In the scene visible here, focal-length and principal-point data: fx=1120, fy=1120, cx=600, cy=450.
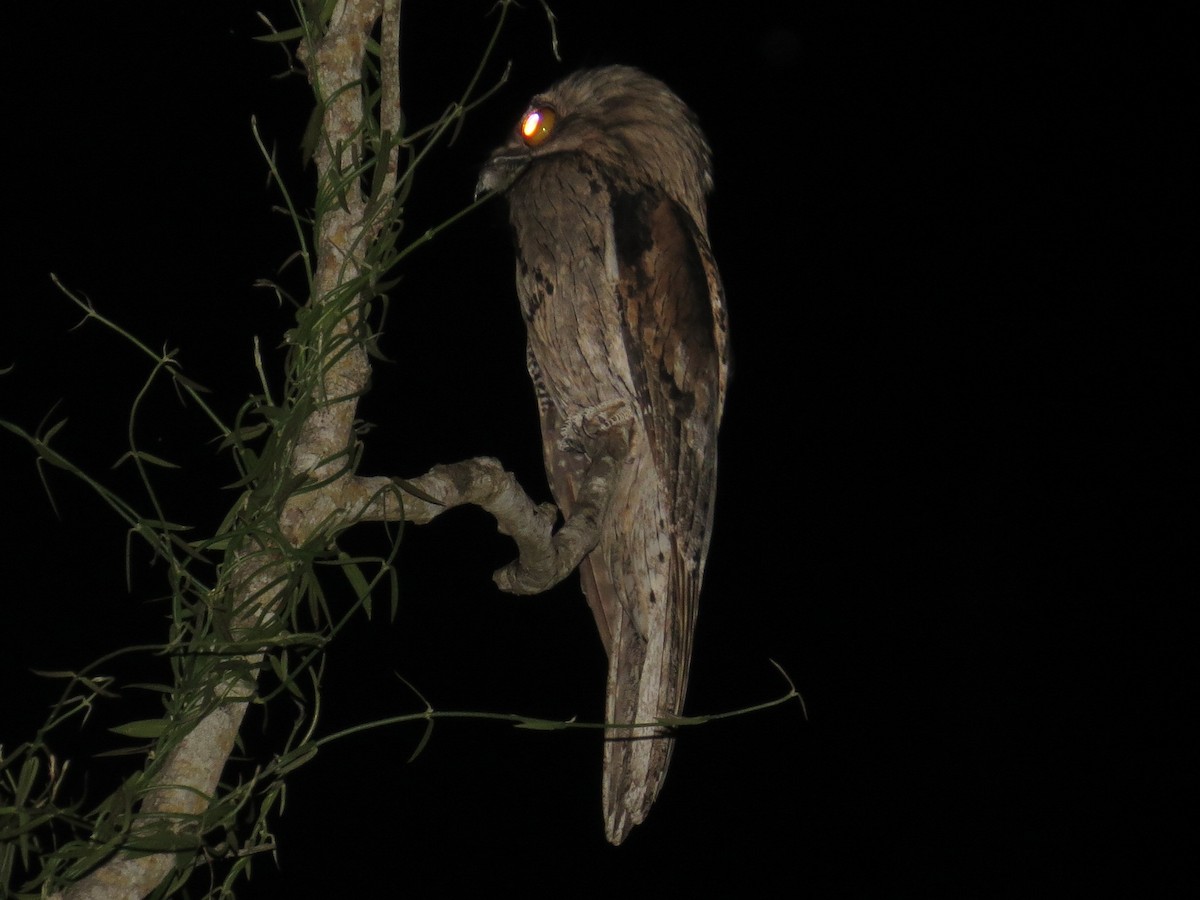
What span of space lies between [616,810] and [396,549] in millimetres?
805

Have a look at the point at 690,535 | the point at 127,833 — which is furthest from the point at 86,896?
the point at 690,535

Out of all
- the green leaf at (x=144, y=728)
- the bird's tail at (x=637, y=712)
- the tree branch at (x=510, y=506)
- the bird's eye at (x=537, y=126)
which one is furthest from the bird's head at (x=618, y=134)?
the green leaf at (x=144, y=728)

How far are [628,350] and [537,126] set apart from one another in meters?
0.43

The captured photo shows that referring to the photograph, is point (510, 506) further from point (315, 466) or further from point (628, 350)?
point (628, 350)

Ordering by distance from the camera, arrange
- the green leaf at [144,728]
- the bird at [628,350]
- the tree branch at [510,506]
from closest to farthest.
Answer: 1. the green leaf at [144,728]
2. the tree branch at [510,506]
3. the bird at [628,350]

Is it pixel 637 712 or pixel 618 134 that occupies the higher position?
pixel 618 134

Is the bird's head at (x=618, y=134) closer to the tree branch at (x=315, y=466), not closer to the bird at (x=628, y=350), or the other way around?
the bird at (x=628, y=350)

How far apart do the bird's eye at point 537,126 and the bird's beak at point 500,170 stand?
3cm

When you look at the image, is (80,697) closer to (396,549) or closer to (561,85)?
(396,549)

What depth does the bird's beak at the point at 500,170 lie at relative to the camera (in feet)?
6.02

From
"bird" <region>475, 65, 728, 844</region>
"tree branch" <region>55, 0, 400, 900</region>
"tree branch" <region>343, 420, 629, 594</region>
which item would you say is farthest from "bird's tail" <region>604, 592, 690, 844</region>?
"tree branch" <region>55, 0, 400, 900</region>

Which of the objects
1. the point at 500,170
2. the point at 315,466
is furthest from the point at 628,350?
the point at 315,466

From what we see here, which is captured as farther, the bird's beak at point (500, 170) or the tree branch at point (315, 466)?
the bird's beak at point (500, 170)

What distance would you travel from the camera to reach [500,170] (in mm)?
1852
